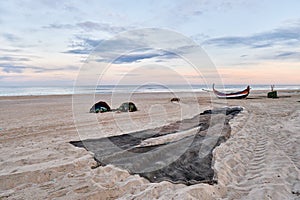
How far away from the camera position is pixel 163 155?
4.93 metres

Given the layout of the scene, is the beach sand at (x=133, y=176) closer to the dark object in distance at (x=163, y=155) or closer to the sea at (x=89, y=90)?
the dark object in distance at (x=163, y=155)

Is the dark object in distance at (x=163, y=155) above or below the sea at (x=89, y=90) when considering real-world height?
below

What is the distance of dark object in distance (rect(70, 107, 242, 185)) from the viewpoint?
4055 millimetres

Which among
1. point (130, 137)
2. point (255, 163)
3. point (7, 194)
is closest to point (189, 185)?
point (255, 163)

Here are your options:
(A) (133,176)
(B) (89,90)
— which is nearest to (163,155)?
(A) (133,176)

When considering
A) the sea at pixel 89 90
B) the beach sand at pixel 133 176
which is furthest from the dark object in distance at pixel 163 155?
the sea at pixel 89 90

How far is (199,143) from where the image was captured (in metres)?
5.73

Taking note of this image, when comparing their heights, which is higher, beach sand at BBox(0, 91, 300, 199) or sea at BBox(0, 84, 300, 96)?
sea at BBox(0, 84, 300, 96)

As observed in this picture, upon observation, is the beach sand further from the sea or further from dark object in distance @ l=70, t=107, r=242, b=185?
the sea

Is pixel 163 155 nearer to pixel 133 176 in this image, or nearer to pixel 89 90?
pixel 133 176

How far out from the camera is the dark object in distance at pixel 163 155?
405cm

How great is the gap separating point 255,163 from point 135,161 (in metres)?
2.39

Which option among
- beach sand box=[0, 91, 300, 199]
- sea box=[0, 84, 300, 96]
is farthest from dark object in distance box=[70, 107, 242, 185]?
sea box=[0, 84, 300, 96]

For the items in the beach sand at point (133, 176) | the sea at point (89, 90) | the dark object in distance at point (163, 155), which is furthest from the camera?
the sea at point (89, 90)
